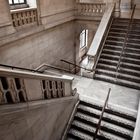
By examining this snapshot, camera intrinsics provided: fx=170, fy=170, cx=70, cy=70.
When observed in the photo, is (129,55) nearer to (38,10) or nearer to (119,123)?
(119,123)

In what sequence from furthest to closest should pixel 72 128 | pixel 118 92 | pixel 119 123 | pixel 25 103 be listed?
pixel 118 92, pixel 72 128, pixel 119 123, pixel 25 103

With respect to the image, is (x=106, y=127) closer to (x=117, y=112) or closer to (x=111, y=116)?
(x=111, y=116)

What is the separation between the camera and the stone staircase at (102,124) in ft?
17.0

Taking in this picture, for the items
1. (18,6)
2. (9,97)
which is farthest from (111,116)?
(18,6)

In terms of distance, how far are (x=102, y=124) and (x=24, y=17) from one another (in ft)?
15.3

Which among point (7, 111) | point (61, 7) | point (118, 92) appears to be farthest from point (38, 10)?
point (7, 111)

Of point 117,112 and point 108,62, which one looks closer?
point 117,112

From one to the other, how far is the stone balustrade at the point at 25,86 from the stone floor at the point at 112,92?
2059mm

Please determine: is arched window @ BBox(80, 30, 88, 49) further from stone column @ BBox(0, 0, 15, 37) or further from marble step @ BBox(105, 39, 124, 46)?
stone column @ BBox(0, 0, 15, 37)

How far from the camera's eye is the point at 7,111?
9.64ft

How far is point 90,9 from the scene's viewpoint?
32.2ft

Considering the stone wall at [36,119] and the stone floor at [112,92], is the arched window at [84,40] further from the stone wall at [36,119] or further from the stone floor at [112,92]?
the stone wall at [36,119]

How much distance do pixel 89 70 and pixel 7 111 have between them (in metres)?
4.62

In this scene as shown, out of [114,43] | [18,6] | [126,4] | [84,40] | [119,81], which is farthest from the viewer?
[84,40]
